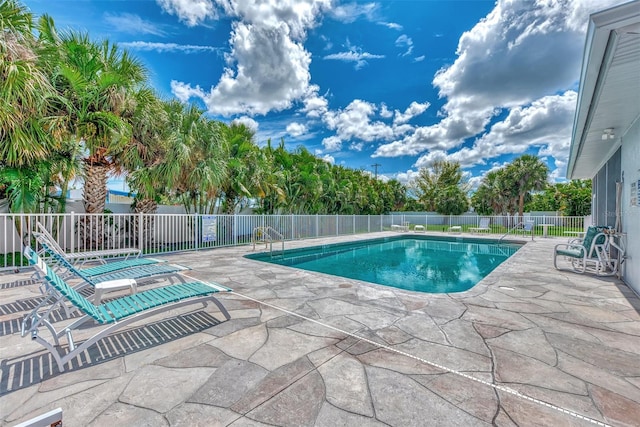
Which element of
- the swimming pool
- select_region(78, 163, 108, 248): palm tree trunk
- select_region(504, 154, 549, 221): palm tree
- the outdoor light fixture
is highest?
select_region(504, 154, 549, 221): palm tree

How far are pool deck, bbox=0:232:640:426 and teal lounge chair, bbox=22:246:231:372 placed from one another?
0.17 meters

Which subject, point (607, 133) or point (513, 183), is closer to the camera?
point (607, 133)

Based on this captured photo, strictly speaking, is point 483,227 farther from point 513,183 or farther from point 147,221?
point 147,221

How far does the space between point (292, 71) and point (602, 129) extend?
535 inches

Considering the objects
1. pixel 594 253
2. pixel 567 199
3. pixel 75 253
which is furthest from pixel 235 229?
pixel 567 199

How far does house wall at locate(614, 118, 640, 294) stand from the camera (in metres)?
4.73

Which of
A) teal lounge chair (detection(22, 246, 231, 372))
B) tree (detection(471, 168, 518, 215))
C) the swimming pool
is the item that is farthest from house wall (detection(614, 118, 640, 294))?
tree (detection(471, 168, 518, 215))

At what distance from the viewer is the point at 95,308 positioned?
2.56 meters

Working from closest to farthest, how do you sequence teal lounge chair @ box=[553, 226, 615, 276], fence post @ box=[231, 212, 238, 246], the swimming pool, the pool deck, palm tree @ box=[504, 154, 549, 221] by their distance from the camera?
the pool deck → teal lounge chair @ box=[553, 226, 615, 276] → the swimming pool → fence post @ box=[231, 212, 238, 246] → palm tree @ box=[504, 154, 549, 221]

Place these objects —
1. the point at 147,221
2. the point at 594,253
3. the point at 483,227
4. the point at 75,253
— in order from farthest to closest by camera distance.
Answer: the point at 483,227, the point at 147,221, the point at 594,253, the point at 75,253

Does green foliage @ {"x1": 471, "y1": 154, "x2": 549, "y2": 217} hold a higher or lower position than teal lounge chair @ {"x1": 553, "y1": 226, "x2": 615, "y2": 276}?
higher

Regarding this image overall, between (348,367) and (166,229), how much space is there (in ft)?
27.9

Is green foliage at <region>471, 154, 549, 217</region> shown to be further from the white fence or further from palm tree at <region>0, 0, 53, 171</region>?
palm tree at <region>0, 0, 53, 171</region>

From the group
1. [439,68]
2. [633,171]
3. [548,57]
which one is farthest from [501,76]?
[633,171]
